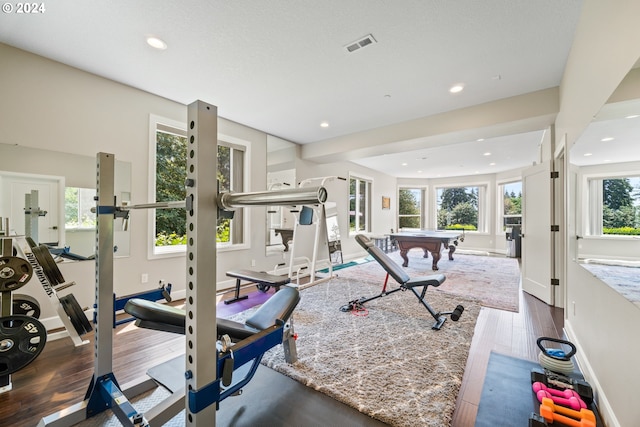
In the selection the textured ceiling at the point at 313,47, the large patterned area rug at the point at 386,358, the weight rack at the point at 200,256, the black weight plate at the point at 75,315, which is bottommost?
the large patterned area rug at the point at 386,358

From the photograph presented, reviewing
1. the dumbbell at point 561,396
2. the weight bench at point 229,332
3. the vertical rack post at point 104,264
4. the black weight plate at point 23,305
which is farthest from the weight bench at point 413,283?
the black weight plate at point 23,305

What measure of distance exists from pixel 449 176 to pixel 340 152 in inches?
247

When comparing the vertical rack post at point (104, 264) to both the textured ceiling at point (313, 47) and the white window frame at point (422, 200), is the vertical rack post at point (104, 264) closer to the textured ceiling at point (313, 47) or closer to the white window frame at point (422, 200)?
the textured ceiling at point (313, 47)

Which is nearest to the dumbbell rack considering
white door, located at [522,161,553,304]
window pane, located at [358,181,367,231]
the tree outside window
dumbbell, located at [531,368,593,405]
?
the tree outside window

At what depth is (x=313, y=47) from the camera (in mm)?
2486

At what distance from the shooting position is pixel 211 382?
0.80m

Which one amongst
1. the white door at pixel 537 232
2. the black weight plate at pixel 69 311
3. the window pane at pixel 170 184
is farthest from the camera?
the window pane at pixel 170 184

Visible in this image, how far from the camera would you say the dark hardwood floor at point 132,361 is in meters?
1.61

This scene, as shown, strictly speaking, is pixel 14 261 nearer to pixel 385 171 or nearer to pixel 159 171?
pixel 159 171

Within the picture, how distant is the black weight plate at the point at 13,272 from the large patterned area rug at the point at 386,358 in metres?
1.82

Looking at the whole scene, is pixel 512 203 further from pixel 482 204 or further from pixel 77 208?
pixel 77 208

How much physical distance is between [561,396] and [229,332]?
2062 millimetres

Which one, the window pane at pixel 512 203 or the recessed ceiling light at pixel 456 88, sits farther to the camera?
the window pane at pixel 512 203

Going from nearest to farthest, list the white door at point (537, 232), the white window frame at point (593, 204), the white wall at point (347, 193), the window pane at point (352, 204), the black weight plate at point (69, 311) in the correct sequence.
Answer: the white window frame at point (593, 204), the black weight plate at point (69, 311), the white door at point (537, 232), the white wall at point (347, 193), the window pane at point (352, 204)
